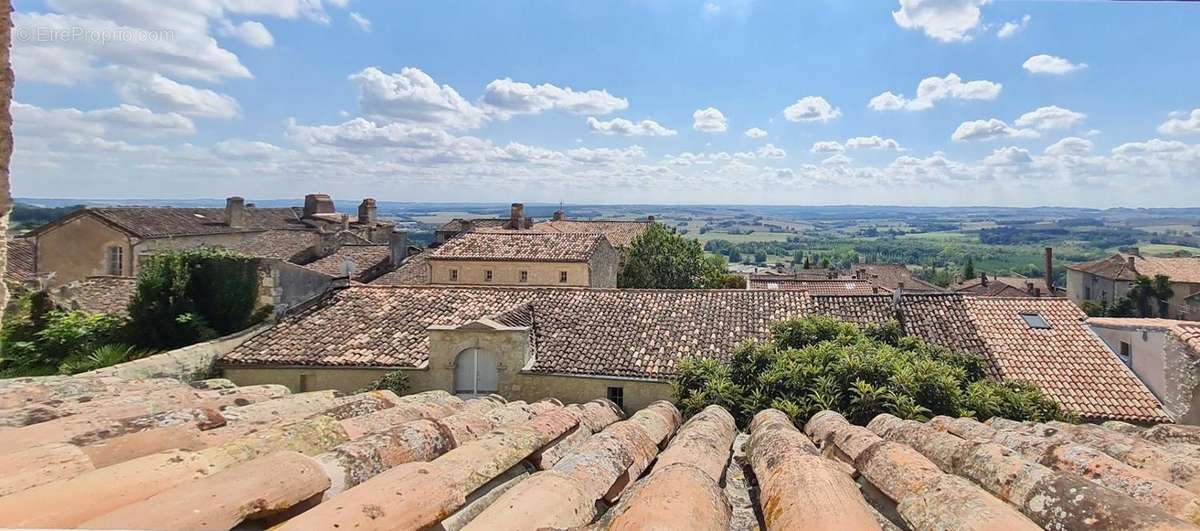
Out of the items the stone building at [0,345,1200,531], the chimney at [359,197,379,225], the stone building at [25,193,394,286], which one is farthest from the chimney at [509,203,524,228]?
the stone building at [0,345,1200,531]

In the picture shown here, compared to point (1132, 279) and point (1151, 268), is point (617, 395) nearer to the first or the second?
point (1132, 279)

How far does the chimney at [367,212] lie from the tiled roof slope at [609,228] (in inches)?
716

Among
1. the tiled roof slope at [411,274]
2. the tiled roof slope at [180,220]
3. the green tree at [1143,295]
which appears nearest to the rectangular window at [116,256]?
the tiled roof slope at [180,220]

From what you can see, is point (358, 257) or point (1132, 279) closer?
point (358, 257)

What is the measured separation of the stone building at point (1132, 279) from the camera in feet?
184

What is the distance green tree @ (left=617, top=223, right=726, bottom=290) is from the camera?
44031mm

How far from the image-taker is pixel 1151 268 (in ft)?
202

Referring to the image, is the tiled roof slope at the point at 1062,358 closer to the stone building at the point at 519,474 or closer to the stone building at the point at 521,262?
the stone building at the point at 519,474

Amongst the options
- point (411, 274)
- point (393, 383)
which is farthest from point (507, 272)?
point (393, 383)

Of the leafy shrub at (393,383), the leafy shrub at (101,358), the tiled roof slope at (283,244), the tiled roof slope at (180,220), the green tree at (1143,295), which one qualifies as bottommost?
the green tree at (1143,295)

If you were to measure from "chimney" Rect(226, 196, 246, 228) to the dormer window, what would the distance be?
50482 mm

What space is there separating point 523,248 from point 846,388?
2440 centimetres

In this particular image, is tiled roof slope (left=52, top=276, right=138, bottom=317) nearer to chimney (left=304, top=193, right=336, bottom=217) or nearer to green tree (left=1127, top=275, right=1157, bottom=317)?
chimney (left=304, top=193, right=336, bottom=217)

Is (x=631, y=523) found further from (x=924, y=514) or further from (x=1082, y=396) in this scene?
(x=1082, y=396)
